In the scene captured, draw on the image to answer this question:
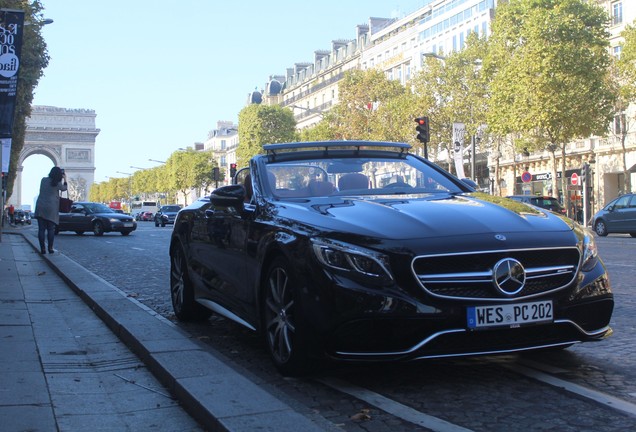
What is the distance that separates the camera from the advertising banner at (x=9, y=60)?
1505 cm

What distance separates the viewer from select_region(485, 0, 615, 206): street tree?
37438 mm

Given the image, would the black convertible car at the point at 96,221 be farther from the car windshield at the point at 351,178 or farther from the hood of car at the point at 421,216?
the hood of car at the point at 421,216

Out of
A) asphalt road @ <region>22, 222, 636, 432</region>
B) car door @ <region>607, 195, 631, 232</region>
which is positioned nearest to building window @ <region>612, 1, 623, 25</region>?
car door @ <region>607, 195, 631, 232</region>

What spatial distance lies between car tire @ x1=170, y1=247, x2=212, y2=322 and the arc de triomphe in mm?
122963

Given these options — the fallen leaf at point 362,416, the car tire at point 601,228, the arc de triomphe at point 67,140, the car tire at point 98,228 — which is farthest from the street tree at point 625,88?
the arc de triomphe at point 67,140

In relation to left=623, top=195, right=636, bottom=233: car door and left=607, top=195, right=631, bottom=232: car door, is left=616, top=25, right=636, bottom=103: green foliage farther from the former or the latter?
left=623, top=195, right=636, bottom=233: car door

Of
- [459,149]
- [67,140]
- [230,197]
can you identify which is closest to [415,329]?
[230,197]

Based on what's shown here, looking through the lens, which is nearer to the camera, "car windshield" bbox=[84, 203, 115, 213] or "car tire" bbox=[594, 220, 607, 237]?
"car tire" bbox=[594, 220, 607, 237]

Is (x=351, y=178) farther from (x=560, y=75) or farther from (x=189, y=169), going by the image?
(x=189, y=169)

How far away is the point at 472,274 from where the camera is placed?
402 centimetres

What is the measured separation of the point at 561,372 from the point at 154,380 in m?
2.52

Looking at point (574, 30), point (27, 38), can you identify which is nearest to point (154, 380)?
point (27, 38)

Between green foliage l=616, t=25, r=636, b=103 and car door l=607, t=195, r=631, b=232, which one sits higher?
green foliage l=616, t=25, r=636, b=103

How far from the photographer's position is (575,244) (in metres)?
4.30
